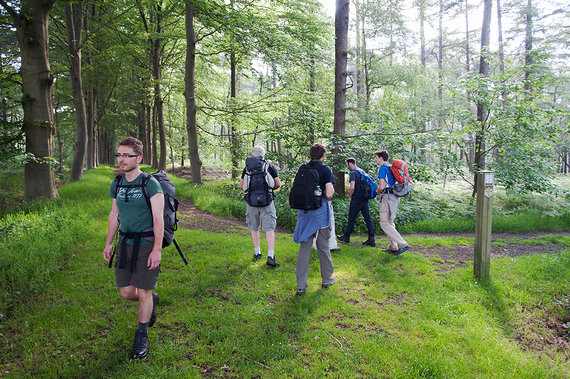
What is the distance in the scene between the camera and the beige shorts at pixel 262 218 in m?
5.41

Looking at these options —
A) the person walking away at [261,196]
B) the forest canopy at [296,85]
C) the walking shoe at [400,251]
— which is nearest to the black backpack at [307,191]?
the person walking away at [261,196]

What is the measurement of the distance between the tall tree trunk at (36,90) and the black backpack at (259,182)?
21.5ft

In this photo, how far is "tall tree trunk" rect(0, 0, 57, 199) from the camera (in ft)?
26.7

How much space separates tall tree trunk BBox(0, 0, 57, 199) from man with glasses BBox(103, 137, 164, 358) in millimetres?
7149

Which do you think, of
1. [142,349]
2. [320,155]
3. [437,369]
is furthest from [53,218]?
[437,369]

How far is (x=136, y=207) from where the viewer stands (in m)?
2.88

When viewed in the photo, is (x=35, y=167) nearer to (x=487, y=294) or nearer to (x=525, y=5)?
(x=487, y=294)

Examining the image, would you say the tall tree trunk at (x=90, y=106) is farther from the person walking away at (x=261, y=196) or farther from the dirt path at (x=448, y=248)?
the person walking away at (x=261, y=196)

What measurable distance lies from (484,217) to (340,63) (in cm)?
769

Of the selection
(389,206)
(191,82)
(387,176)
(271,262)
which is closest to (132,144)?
(271,262)

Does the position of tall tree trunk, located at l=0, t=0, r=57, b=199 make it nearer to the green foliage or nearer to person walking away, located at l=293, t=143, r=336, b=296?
the green foliage

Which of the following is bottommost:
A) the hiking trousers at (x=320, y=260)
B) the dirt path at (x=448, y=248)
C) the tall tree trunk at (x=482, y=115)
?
the dirt path at (x=448, y=248)

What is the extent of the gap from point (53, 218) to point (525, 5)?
27867 millimetres

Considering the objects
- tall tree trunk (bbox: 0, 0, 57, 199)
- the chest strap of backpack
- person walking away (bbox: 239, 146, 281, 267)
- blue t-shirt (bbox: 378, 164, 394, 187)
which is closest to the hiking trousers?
person walking away (bbox: 239, 146, 281, 267)
